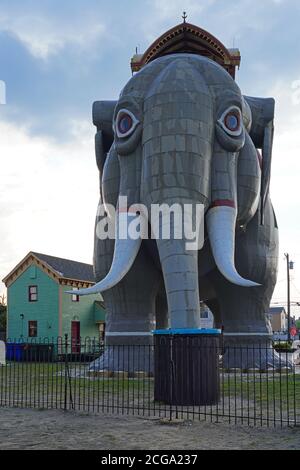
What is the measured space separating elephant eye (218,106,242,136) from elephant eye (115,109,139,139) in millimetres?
2071

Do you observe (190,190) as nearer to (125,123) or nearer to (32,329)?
(125,123)

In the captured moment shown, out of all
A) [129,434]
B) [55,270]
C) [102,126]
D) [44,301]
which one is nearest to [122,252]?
[102,126]

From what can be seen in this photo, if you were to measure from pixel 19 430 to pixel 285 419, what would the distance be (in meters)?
3.95

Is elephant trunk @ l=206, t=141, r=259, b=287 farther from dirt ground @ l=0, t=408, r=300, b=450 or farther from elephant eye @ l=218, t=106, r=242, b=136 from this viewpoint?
dirt ground @ l=0, t=408, r=300, b=450

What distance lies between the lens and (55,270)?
1454 inches

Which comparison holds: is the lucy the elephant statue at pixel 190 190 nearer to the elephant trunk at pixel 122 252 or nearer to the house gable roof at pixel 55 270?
the elephant trunk at pixel 122 252

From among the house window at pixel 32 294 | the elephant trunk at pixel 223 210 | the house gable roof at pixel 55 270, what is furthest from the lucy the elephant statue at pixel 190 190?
the house window at pixel 32 294

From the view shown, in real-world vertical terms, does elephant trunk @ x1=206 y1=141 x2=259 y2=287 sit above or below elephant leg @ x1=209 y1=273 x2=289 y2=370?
above

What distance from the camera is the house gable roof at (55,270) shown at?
1452 inches

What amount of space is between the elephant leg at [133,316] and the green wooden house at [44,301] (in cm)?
2005

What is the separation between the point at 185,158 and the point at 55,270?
2430cm

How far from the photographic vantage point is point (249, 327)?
1691 centimetres

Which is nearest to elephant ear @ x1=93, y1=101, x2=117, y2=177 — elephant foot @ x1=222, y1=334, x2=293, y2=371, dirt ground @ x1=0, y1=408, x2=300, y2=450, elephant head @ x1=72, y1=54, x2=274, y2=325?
elephant head @ x1=72, y1=54, x2=274, y2=325

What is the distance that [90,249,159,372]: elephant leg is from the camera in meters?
16.0
